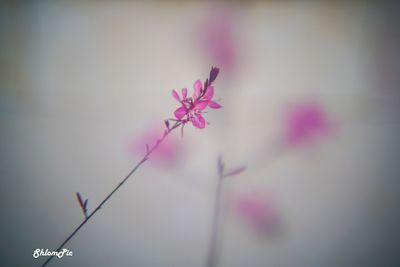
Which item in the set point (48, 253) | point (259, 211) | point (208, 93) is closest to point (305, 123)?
point (259, 211)

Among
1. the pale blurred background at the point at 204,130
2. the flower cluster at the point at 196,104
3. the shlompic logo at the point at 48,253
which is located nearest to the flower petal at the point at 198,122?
the flower cluster at the point at 196,104

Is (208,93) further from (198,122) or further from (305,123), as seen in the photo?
(305,123)

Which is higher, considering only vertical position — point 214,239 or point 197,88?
point 197,88

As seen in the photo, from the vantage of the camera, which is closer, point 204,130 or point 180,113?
point 180,113

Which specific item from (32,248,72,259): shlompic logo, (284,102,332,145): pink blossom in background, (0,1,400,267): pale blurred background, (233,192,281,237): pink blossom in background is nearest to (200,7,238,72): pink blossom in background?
(0,1,400,267): pale blurred background

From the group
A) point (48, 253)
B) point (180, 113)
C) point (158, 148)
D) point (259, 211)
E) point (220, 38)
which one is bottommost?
point (48, 253)

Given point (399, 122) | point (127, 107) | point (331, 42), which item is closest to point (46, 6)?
point (127, 107)

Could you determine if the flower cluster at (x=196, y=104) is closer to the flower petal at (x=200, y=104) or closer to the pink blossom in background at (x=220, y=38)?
the flower petal at (x=200, y=104)
